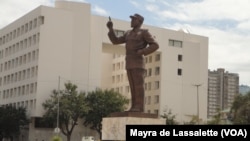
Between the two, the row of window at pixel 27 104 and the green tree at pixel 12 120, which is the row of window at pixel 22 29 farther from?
the green tree at pixel 12 120

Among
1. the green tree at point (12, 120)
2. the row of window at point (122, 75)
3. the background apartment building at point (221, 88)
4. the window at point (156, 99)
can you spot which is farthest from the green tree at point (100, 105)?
the background apartment building at point (221, 88)

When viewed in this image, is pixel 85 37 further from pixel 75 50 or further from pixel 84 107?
pixel 84 107

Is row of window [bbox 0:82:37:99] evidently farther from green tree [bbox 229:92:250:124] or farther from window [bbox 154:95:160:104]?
green tree [bbox 229:92:250:124]

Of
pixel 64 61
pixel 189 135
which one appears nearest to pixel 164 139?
pixel 189 135

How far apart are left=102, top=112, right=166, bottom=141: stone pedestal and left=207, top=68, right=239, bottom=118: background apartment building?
118 m

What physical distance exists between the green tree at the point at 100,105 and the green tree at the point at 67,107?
1.41 m

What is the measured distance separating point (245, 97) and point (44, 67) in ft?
91.0

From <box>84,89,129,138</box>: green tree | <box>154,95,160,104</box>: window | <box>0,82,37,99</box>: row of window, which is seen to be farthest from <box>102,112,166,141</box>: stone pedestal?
<box>154,95,160,104</box>: window

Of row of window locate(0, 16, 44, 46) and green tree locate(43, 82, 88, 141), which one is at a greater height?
row of window locate(0, 16, 44, 46)

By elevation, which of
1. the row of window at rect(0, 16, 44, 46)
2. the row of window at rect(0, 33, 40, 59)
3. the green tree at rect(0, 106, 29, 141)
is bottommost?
the green tree at rect(0, 106, 29, 141)

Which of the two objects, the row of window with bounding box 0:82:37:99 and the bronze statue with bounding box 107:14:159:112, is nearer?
the bronze statue with bounding box 107:14:159:112

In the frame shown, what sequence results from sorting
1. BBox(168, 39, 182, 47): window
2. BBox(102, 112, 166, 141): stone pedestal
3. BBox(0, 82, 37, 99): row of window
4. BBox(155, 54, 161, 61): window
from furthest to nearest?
BBox(168, 39, 182, 47): window → BBox(155, 54, 161, 61): window → BBox(0, 82, 37, 99): row of window → BBox(102, 112, 166, 141): stone pedestal

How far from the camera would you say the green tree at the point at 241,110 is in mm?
57875

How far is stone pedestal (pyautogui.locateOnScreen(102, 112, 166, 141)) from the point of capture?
1664 cm
